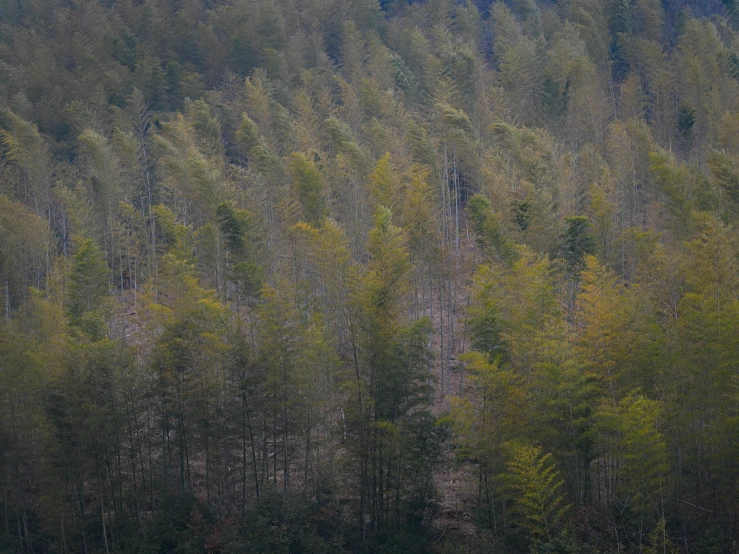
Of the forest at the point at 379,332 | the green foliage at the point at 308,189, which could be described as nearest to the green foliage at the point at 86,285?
the forest at the point at 379,332

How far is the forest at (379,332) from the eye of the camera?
57.7ft

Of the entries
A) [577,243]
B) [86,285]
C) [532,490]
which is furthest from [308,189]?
[532,490]

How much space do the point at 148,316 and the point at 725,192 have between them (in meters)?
18.2

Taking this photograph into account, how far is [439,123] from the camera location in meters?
31.8

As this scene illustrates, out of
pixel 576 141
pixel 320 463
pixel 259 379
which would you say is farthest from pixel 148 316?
pixel 576 141

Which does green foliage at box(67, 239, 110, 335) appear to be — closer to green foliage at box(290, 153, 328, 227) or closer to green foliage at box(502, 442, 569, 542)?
green foliage at box(290, 153, 328, 227)

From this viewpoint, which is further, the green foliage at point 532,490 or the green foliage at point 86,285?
the green foliage at point 86,285

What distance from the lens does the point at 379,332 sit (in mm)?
19734

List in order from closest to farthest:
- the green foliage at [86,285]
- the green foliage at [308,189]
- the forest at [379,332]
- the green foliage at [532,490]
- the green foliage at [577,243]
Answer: the green foliage at [532,490] < the forest at [379,332] < the green foliage at [577,243] < the green foliage at [86,285] < the green foliage at [308,189]

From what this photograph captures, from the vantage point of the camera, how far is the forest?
17578 mm

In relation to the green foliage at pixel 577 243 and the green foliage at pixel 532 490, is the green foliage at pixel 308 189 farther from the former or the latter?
the green foliage at pixel 532 490

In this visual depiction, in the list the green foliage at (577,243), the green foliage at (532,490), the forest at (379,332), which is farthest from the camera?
the green foliage at (577,243)

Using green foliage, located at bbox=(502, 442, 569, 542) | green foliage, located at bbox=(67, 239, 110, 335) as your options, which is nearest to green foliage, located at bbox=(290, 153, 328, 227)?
green foliage, located at bbox=(67, 239, 110, 335)

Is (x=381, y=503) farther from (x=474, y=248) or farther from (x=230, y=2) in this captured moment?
(x=230, y=2)
